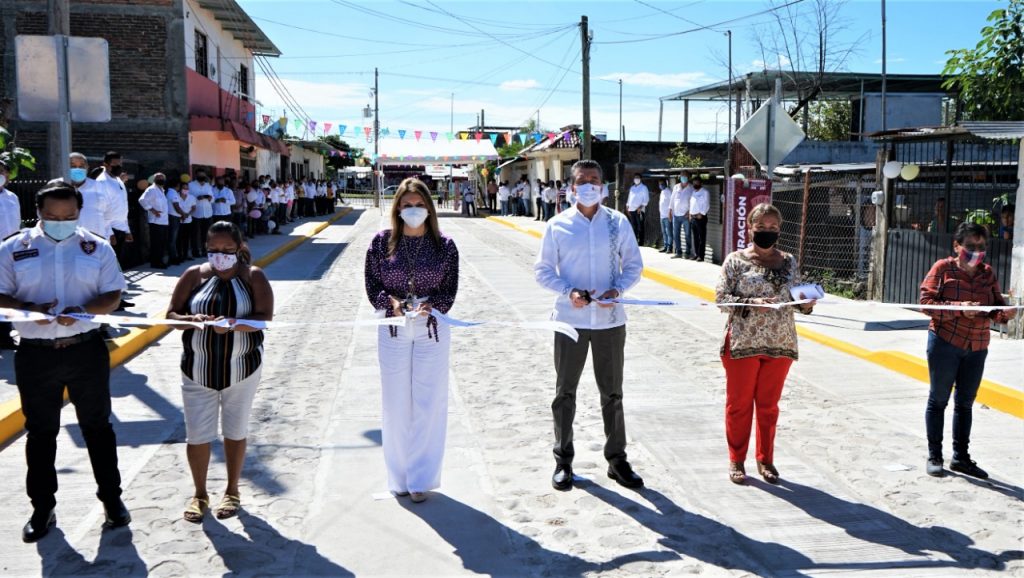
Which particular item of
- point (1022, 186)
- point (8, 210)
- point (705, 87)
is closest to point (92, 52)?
point (8, 210)

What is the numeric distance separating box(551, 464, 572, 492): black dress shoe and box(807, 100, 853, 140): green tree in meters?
36.2

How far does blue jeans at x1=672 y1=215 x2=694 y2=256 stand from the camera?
19.8 meters

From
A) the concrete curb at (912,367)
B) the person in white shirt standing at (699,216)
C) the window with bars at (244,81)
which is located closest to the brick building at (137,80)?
the window with bars at (244,81)

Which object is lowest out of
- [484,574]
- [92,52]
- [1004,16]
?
[484,574]

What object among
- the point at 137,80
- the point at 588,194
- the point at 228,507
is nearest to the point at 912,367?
the point at 588,194

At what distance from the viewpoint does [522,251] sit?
23.7m

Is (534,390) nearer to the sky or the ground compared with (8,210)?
nearer to the ground

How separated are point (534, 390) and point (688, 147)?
3081 centimetres

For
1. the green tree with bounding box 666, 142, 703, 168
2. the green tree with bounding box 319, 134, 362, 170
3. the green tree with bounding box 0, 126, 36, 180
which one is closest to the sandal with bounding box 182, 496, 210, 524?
the green tree with bounding box 0, 126, 36, 180

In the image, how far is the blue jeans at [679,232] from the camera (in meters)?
19.8

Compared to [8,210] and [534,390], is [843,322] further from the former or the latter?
[8,210]

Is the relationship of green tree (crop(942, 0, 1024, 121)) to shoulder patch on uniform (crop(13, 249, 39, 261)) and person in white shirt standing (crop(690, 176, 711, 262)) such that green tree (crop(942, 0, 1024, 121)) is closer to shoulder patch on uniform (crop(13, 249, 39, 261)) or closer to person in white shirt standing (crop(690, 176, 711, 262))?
person in white shirt standing (crop(690, 176, 711, 262))

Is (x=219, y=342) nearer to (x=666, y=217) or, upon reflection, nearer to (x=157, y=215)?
(x=157, y=215)

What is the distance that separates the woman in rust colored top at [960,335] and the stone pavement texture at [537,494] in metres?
0.26
